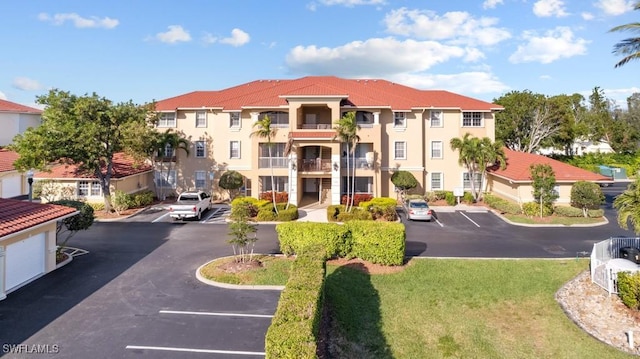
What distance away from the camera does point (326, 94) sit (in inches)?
1222

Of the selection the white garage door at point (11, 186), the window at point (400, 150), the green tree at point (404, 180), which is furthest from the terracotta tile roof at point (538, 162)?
the white garage door at point (11, 186)

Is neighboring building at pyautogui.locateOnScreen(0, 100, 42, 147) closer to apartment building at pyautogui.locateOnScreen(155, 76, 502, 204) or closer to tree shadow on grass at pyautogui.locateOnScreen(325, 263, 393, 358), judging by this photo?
apartment building at pyautogui.locateOnScreen(155, 76, 502, 204)

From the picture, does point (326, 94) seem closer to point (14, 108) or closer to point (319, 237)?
point (319, 237)

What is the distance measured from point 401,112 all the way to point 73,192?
27.8 m

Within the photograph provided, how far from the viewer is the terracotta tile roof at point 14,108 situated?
4325cm

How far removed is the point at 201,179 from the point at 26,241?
67.4 ft

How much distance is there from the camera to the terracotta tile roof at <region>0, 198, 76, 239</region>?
44.9 feet

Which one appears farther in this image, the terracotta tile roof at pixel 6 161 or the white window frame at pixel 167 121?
the white window frame at pixel 167 121

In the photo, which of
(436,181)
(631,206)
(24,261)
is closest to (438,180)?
(436,181)

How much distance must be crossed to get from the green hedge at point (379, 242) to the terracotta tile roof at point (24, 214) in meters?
12.3

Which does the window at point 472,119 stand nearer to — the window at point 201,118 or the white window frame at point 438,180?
the white window frame at point 438,180

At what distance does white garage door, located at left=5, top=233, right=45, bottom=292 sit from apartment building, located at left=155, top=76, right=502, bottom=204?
18011 millimetres

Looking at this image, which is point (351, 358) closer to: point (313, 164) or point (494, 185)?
point (313, 164)

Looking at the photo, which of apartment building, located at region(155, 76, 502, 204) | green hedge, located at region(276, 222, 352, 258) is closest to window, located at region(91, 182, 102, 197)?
apartment building, located at region(155, 76, 502, 204)
